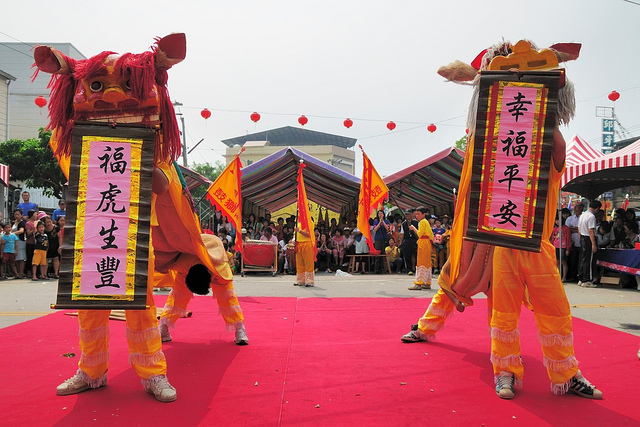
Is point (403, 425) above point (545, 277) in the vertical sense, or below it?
below

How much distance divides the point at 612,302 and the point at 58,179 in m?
22.8

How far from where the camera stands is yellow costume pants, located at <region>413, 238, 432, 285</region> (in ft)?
28.1

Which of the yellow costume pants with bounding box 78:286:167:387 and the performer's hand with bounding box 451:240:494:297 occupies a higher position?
the performer's hand with bounding box 451:240:494:297

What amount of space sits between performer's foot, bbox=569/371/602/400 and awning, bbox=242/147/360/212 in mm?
9136

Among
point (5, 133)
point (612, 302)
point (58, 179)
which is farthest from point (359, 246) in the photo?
point (5, 133)

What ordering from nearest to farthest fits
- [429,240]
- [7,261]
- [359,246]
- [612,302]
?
[612,302], [429,240], [7,261], [359,246]

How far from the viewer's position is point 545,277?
2.97 m

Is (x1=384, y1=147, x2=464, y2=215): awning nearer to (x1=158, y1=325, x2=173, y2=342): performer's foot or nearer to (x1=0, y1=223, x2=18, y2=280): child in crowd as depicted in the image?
(x1=0, y1=223, x2=18, y2=280): child in crowd

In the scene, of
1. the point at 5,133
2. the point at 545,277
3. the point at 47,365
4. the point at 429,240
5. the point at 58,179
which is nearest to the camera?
the point at 545,277

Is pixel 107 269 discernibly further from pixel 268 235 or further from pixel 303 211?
pixel 268 235

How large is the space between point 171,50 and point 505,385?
2840 mm

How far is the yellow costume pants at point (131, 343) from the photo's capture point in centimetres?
294

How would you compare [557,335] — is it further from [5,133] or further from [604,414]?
[5,133]

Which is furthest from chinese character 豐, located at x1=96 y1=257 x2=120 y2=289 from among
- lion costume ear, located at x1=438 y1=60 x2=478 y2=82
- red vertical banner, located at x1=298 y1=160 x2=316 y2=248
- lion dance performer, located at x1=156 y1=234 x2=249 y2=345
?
red vertical banner, located at x1=298 y1=160 x2=316 y2=248
